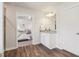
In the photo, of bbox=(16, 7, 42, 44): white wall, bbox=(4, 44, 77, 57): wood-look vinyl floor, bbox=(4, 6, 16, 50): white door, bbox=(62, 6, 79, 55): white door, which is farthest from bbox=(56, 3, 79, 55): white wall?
bbox=(4, 6, 16, 50): white door

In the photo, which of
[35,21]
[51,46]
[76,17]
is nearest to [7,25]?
[35,21]

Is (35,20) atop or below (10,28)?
atop

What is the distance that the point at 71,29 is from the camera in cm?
284

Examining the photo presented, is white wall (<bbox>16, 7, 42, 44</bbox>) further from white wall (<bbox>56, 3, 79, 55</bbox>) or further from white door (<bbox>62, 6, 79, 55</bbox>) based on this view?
white door (<bbox>62, 6, 79, 55</bbox>)

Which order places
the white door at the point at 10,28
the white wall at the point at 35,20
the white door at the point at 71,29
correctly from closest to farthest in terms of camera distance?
the white door at the point at 71,29
the white door at the point at 10,28
the white wall at the point at 35,20

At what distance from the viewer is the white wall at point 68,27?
105 inches

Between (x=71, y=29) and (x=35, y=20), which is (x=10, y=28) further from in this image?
(x=71, y=29)

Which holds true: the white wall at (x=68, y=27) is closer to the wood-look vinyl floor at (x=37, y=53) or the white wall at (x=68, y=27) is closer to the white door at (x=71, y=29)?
the white door at (x=71, y=29)

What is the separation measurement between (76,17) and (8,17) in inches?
109

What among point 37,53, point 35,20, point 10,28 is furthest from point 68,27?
point 10,28

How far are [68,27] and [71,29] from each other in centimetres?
18

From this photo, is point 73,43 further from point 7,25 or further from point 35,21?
point 7,25

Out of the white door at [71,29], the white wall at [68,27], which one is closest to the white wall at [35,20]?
the white wall at [68,27]

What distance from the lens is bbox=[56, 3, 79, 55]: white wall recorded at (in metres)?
2.66
